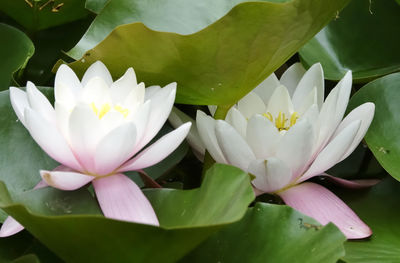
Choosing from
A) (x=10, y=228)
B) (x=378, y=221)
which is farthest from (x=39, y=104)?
(x=378, y=221)

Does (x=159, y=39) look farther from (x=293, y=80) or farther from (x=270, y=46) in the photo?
(x=293, y=80)

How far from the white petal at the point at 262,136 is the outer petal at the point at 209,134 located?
44 millimetres

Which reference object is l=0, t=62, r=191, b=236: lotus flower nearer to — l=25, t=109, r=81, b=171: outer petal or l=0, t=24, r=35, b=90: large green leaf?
l=25, t=109, r=81, b=171: outer petal

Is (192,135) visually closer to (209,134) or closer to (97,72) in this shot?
(209,134)

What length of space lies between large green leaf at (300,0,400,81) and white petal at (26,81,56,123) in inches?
19.4

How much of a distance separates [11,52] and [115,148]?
0.40m

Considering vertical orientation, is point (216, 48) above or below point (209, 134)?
above

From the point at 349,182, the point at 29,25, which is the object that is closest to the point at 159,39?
the point at 349,182

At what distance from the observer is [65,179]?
62cm

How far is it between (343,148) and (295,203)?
9cm

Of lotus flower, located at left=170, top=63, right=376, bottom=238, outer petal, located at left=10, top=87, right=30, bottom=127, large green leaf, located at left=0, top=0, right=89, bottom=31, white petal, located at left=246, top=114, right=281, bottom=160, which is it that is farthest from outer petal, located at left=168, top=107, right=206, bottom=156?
large green leaf, located at left=0, top=0, right=89, bottom=31

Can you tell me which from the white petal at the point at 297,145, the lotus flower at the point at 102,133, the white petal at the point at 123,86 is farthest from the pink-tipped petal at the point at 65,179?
the white petal at the point at 297,145

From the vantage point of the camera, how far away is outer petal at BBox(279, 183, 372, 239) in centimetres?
74

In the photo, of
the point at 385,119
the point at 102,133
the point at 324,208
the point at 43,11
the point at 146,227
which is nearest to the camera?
the point at 146,227
